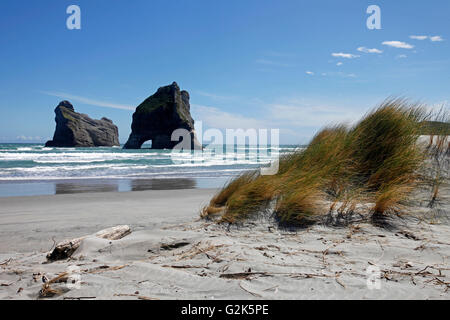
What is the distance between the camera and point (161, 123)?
225 feet

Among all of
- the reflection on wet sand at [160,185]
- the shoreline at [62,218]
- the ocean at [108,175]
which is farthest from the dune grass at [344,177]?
the reflection on wet sand at [160,185]

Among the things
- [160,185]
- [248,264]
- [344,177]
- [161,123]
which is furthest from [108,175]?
Result: [161,123]

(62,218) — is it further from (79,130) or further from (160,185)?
(79,130)

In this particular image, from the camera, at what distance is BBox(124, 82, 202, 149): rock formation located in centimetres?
6656

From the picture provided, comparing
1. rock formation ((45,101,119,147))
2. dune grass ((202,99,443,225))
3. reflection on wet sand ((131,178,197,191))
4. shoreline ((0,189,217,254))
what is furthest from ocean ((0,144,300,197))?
Answer: rock formation ((45,101,119,147))

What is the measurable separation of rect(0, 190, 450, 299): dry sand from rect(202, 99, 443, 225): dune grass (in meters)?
0.31

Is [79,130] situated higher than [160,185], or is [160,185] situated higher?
[79,130]

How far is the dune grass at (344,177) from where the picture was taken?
3.62 metres

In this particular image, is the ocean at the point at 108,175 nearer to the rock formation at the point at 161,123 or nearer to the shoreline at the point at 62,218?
the shoreline at the point at 62,218

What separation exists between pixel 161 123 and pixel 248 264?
68437 millimetres

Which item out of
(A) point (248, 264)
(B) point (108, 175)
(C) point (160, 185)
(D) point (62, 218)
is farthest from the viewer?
(B) point (108, 175)

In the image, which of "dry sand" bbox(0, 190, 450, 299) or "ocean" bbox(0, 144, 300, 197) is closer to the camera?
"dry sand" bbox(0, 190, 450, 299)

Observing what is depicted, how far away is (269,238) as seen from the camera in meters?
3.16

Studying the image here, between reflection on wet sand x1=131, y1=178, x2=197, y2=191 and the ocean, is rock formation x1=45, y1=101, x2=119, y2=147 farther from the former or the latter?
reflection on wet sand x1=131, y1=178, x2=197, y2=191
